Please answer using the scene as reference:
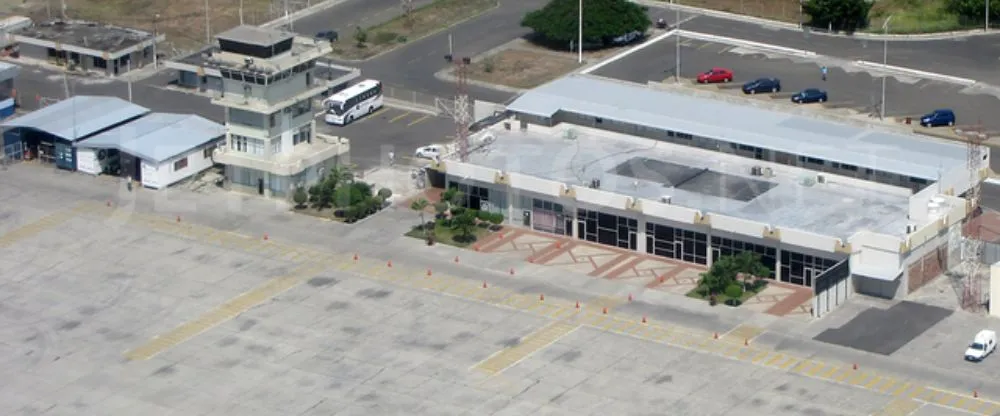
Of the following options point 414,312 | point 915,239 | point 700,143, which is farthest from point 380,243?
point 915,239

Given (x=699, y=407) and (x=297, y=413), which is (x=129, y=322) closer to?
(x=297, y=413)

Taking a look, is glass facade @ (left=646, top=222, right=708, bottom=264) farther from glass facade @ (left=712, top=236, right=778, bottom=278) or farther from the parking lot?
the parking lot

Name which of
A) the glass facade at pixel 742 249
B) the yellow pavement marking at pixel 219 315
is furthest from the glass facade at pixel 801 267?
the yellow pavement marking at pixel 219 315

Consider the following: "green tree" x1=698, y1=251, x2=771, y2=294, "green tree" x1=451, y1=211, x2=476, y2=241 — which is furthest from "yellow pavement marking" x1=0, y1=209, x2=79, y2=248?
"green tree" x1=698, y1=251, x2=771, y2=294

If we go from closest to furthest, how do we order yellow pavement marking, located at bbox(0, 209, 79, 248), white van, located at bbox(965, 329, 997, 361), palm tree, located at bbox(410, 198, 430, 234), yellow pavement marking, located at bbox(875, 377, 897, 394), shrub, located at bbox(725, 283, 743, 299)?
yellow pavement marking, located at bbox(875, 377, 897, 394)
white van, located at bbox(965, 329, 997, 361)
shrub, located at bbox(725, 283, 743, 299)
yellow pavement marking, located at bbox(0, 209, 79, 248)
palm tree, located at bbox(410, 198, 430, 234)

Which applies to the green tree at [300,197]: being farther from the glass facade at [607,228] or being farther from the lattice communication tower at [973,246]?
the lattice communication tower at [973,246]

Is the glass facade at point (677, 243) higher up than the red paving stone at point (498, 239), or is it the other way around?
the glass facade at point (677, 243)
